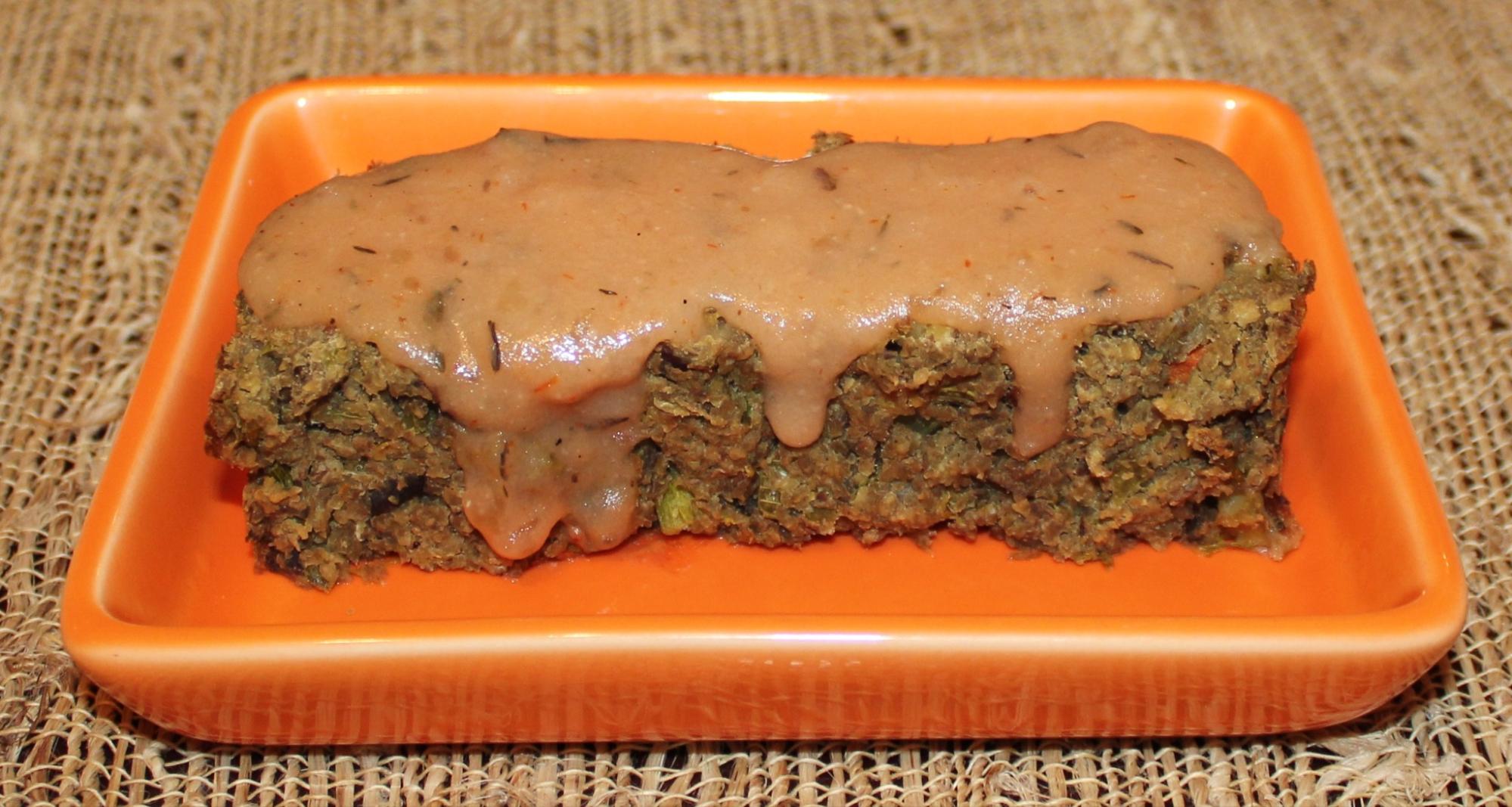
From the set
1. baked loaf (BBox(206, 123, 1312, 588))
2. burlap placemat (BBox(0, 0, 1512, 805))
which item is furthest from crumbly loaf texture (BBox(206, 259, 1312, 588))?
burlap placemat (BBox(0, 0, 1512, 805))

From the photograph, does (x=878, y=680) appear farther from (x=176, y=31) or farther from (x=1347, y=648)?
(x=176, y=31)

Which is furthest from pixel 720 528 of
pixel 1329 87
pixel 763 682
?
pixel 1329 87

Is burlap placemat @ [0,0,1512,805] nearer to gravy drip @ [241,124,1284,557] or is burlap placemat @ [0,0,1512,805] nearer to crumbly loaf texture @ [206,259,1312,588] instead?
crumbly loaf texture @ [206,259,1312,588]

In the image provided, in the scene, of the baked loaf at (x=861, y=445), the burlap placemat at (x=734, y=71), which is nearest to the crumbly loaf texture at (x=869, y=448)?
the baked loaf at (x=861, y=445)

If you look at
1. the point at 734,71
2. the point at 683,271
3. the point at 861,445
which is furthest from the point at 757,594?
the point at 734,71

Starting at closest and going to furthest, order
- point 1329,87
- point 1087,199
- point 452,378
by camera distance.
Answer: point 452,378 → point 1087,199 → point 1329,87

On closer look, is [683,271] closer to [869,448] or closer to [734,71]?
[869,448]
